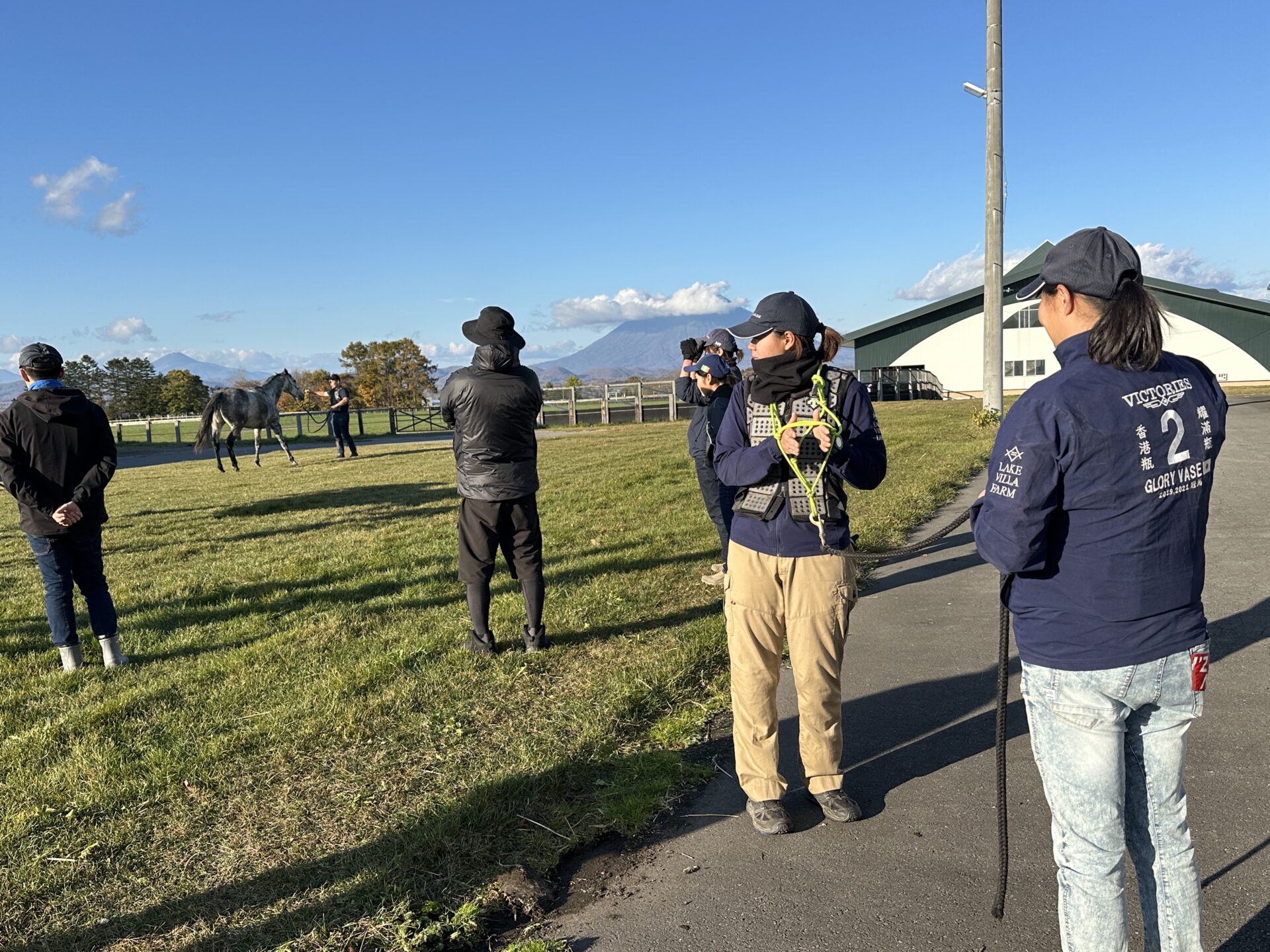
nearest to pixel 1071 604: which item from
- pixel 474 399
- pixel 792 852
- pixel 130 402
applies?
pixel 792 852

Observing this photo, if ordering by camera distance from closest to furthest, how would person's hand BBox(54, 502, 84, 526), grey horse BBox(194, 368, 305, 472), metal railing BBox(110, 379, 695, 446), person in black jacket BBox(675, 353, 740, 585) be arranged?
person in black jacket BBox(675, 353, 740, 585)
person's hand BBox(54, 502, 84, 526)
grey horse BBox(194, 368, 305, 472)
metal railing BBox(110, 379, 695, 446)

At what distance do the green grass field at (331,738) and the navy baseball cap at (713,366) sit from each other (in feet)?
6.04

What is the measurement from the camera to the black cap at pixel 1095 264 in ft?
7.07

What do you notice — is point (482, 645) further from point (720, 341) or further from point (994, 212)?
point (994, 212)

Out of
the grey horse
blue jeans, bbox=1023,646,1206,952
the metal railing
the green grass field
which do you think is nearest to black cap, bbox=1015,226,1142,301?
blue jeans, bbox=1023,646,1206,952

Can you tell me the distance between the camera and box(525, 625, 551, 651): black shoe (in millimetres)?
5793

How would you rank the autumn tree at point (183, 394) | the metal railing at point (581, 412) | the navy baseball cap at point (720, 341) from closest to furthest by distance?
the navy baseball cap at point (720, 341), the metal railing at point (581, 412), the autumn tree at point (183, 394)

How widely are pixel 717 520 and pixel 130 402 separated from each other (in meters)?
75.3

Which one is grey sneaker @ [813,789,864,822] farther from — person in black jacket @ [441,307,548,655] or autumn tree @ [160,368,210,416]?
autumn tree @ [160,368,210,416]

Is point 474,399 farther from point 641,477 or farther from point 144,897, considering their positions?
point 641,477

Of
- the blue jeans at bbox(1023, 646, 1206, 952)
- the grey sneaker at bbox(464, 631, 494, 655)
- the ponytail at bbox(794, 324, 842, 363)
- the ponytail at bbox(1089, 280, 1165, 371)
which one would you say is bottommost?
the grey sneaker at bbox(464, 631, 494, 655)

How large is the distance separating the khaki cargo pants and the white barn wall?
4375cm

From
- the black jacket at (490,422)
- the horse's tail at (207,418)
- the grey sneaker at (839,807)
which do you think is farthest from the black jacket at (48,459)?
the horse's tail at (207,418)

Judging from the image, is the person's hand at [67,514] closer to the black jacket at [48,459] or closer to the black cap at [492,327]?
the black jacket at [48,459]
